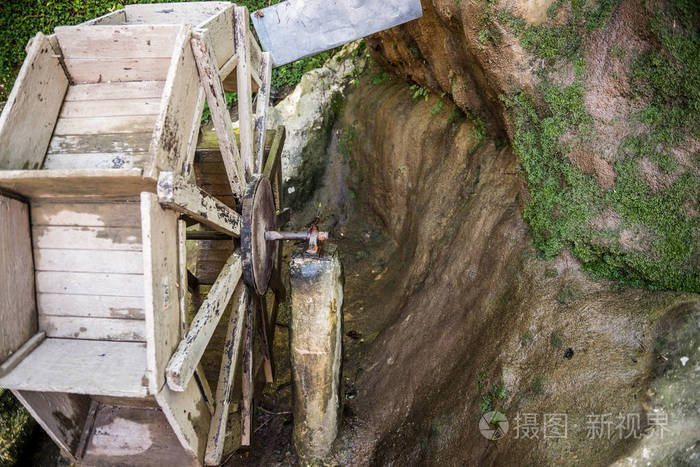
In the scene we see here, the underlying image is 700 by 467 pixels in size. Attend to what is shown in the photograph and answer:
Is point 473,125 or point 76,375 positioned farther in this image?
point 473,125

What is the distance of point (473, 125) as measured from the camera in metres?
4.14

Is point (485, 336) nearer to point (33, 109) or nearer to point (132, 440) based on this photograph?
point (132, 440)

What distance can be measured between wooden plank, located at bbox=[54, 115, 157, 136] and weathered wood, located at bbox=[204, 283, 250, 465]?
1.25 meters

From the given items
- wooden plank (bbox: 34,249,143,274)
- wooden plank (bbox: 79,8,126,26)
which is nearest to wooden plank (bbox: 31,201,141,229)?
wooden plank (bbox: 34,249,143,274)

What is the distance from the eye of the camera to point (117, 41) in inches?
121

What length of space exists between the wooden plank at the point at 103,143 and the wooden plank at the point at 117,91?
283 mm

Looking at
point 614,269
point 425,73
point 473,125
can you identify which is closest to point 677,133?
point 614,269

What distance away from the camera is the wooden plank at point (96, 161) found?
295cm

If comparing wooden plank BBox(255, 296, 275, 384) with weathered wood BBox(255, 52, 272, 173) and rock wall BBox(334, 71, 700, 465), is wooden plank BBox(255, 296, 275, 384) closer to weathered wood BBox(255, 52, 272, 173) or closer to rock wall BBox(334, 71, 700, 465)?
rock wall BBox(334, 71, 700, 465)

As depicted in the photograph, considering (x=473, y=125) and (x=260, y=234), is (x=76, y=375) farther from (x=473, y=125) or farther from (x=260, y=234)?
(x=473, y=125)

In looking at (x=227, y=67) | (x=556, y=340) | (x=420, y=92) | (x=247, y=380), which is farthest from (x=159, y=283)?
(x=420, y=92)

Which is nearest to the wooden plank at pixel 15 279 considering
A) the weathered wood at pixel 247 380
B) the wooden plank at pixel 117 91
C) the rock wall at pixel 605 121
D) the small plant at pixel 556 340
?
the wooden plank at pixel 117 91

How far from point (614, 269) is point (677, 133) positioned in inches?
32.3

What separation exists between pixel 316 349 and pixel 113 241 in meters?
1.46
